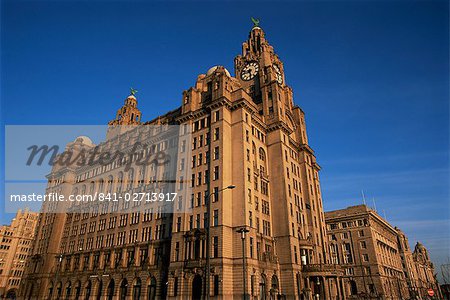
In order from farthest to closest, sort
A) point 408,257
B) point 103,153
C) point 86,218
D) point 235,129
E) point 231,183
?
point 408,257
point 103,153
point 86,218
point 235,129
point 231,183

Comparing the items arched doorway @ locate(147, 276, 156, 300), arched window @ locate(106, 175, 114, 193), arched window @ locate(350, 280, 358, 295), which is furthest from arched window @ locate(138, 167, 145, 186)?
arched window @ locate(350, 280, 358, 295)

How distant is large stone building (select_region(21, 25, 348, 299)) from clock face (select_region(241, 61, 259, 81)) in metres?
0.36

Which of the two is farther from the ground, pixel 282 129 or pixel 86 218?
pixel 282 129

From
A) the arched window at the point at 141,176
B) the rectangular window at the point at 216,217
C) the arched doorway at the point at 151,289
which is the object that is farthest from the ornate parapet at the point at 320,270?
the arched window at the point at 141,176

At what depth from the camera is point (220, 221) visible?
49.2 m

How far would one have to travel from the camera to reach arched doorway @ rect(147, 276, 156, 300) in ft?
184

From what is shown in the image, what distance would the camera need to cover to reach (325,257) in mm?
69875

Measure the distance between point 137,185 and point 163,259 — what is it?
20.2 m

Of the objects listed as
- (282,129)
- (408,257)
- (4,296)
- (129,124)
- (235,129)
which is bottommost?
(4,296)

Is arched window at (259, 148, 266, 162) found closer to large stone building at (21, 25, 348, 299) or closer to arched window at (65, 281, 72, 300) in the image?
large stone building at (21, 25, 348, 299)

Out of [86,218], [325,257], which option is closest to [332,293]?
[325,257]

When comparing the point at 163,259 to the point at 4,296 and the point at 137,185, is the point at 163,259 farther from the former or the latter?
the point at 4,296

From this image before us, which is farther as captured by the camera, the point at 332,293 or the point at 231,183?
the point at 332,293

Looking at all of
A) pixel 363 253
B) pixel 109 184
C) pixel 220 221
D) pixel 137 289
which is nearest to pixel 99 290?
pixel 137 289
